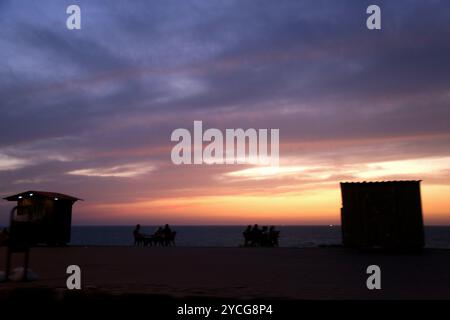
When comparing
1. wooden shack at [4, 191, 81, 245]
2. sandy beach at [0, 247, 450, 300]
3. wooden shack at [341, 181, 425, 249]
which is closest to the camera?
sandy beach at [0, 247, 450, 300]

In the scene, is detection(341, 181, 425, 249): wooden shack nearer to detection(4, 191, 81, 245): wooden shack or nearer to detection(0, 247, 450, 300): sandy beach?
detection(0, 247, 450, 300): sandy beach

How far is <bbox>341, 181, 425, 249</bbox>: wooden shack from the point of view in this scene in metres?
16.7

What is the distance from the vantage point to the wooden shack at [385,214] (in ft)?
54.8

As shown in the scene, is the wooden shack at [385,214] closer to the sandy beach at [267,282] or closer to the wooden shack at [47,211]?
the sandy beach at [267,282]

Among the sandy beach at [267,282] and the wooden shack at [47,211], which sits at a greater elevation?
the wooden shack at [47,211]

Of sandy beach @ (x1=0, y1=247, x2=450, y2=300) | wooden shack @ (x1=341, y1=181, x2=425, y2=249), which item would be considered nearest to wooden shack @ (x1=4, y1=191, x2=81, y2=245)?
sandy beach @ (x1=0, y1=247, x2=450, y2=300)

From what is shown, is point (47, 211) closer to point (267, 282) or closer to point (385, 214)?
point (385, 214)

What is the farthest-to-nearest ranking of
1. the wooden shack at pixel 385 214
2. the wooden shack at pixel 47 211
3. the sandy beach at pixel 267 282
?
the wooden shack at pixel 47 211 → the wooden shack at pixel 385 214 → the sandy beach at pixel 267 282

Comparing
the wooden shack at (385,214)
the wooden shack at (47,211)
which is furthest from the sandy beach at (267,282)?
the wooden shack at (47,211)

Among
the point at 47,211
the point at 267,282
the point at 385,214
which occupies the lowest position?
the point at 267,282

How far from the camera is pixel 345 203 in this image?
17.7 meters

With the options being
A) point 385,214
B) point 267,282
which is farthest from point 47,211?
point 267,282

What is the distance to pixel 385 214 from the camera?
16984mm
